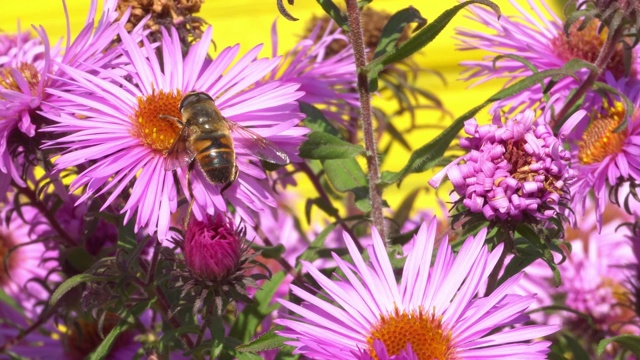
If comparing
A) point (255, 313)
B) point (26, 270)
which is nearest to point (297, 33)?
point (26, 270)

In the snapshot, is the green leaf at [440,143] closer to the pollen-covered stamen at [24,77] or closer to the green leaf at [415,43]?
the green leaf at [415,43]

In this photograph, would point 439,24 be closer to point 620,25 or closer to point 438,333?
point 620,25

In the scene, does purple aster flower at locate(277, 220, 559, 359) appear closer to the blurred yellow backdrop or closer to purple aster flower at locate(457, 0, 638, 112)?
purple aster flower at locate(457, 0, 638, 112)

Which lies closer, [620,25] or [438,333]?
[438,333]

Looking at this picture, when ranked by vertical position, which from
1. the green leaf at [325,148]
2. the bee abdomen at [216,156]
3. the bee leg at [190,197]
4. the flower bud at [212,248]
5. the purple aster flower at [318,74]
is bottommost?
the flower bud at [212,248]

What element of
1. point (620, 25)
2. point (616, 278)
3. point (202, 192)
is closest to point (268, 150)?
point (202, 192)

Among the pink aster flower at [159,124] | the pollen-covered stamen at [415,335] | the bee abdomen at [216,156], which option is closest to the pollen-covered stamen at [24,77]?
the pink aster flower at [159,124]
